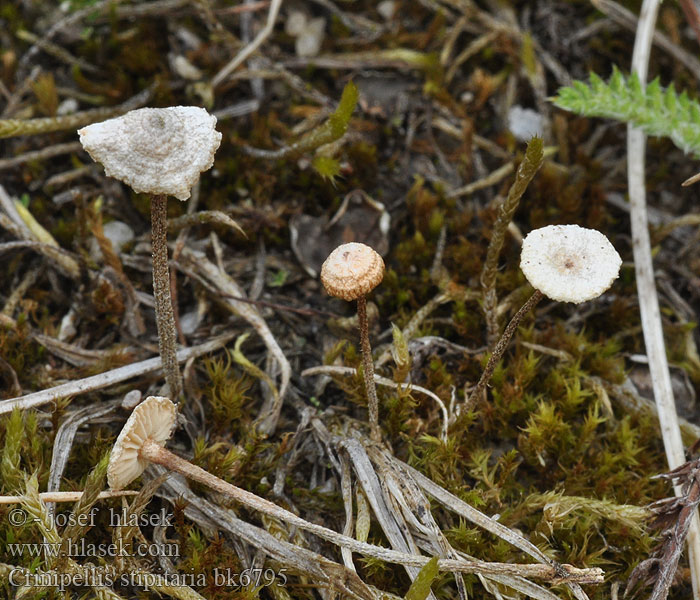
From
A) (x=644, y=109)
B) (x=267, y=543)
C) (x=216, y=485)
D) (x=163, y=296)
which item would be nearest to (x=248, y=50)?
(x=163, y=296)

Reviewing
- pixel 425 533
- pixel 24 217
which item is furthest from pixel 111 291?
pixel 425 533

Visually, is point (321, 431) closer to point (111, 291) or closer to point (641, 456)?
point (111, 291)

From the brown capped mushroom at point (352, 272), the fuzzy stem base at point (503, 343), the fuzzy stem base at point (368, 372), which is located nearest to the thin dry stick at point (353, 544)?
the fuzzy stem base at point (368, 372)

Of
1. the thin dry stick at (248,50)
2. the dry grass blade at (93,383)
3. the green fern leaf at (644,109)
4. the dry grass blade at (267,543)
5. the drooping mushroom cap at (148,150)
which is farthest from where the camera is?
the thin dry stick at (248,50)

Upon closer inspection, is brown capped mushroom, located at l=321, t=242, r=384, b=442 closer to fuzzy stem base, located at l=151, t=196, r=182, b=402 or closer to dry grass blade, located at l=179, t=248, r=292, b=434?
fuzzy stem base, located at l=151, t=196, r=182, b=402

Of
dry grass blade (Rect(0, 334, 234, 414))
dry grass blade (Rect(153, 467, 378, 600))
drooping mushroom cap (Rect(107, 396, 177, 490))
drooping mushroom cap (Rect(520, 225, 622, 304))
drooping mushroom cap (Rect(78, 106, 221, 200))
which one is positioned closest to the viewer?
drooping mushroom cap (Rect(78, 106, 221, 200))

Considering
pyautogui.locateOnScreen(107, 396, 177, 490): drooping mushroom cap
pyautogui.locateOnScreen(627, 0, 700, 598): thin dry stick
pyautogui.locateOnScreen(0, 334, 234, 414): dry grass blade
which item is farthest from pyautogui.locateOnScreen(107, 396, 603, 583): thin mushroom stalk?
pyautogui.locateOnScreen(627, 0, 700, 598): thin dry stick

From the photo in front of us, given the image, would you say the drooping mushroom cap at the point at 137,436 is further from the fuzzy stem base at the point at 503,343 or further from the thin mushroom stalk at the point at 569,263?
the thin mushroom stalk at the point at 569,263
